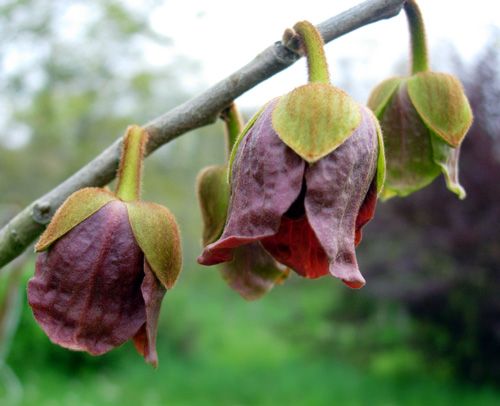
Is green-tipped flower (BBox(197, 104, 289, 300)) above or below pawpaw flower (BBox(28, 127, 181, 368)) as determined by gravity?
below

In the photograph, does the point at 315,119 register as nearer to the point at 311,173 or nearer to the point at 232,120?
the point at 311,173

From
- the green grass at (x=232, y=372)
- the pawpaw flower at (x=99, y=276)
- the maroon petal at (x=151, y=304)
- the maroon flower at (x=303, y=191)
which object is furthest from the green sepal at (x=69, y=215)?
the green grass at (x=232, y=372)

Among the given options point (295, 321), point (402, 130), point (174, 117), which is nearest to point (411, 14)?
point (402, 130)

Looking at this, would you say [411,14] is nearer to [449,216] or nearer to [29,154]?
[449,216]

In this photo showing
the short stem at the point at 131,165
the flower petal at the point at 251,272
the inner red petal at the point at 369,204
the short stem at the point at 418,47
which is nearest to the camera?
the inner red petal at the point at 369,204

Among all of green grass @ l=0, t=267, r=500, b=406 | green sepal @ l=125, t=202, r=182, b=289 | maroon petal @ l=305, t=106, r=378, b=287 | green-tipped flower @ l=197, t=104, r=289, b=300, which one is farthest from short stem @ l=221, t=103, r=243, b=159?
green grass @ l=0, t=267, r=500, b=406

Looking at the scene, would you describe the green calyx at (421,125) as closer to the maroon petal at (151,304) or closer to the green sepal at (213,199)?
the green sepal at (213,199)

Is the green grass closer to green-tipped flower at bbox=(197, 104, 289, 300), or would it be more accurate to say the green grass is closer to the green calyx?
green-tipped flower at bbox=(197, 104, 289, 300)
